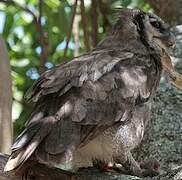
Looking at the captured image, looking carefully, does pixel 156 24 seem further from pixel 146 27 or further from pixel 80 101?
pixel 80 101

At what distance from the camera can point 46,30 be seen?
686 centimetres

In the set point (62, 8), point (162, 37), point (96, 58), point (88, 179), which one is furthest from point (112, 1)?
point (88, 179)

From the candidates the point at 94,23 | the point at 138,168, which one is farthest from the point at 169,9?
the point at 138,168

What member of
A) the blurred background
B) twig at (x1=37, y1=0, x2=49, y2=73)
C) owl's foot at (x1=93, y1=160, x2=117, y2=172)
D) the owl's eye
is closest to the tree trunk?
the blurred background

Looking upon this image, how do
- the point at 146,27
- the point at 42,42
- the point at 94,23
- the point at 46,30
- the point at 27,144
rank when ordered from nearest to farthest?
the point at 27,144 → the point at 146,27 → the point at 42,42 → the point at 94,23 → the point at 46,30

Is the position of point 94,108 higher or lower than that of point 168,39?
lower

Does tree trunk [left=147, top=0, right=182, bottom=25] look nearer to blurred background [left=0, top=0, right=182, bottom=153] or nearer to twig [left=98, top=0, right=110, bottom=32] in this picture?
blurred background [left=0, top=0, right=182, bottom=153]

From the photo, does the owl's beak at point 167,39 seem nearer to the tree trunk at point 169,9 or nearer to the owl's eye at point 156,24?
the owl's eye at point 156,24

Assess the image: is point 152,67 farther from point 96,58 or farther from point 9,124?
point 9,124

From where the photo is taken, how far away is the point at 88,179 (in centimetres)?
423

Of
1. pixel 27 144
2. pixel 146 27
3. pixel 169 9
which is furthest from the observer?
pixel 169 9

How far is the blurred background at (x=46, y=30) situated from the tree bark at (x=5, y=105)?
3.96ft

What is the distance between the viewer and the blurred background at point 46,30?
6266 millimetres

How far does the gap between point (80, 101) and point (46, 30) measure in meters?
2.77
